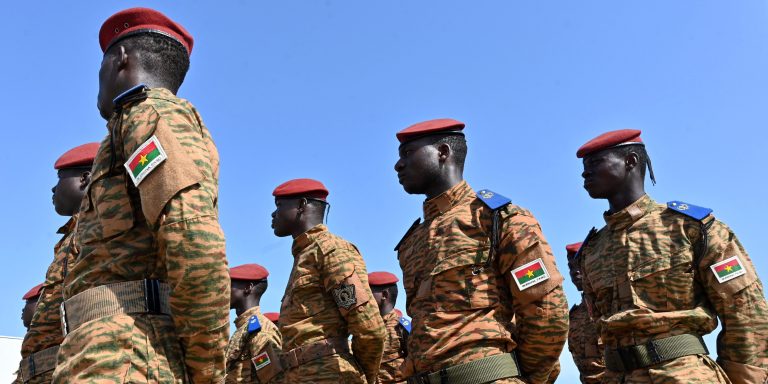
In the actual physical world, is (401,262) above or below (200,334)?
above

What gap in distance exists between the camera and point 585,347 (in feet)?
34.0

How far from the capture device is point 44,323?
5387 mm

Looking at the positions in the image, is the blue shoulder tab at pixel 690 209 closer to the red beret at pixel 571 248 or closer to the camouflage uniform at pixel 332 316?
the camouflage uniform at pixel 332 316

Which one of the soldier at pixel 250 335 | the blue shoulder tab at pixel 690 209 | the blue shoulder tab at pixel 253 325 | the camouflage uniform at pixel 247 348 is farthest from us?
Answer: the blue shoulder tab at pixel 253 325

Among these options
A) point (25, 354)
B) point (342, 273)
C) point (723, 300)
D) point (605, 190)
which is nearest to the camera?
point (723, 300)

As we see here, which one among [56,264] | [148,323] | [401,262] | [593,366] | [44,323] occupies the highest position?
[56,264]

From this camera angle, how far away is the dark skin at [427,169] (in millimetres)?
5336

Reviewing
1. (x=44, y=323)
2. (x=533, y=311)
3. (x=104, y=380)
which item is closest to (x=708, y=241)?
(x=533, y=311)

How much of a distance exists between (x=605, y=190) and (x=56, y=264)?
4420mm

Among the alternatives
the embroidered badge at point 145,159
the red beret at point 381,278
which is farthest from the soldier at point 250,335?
the embroidered badge at point 145,159

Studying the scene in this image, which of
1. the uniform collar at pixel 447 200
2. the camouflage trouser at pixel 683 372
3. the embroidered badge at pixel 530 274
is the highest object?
the uniform collar at pixel 447 200

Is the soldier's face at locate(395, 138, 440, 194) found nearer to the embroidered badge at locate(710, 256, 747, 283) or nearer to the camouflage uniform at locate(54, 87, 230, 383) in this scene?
the embroidered badge at locate(710, 256, 747, 283)

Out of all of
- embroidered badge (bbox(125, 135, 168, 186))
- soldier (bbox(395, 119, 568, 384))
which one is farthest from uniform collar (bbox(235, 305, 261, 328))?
embroidered badge (bbox(125, 135, 168, 186))

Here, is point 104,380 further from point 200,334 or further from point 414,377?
point 414,377
